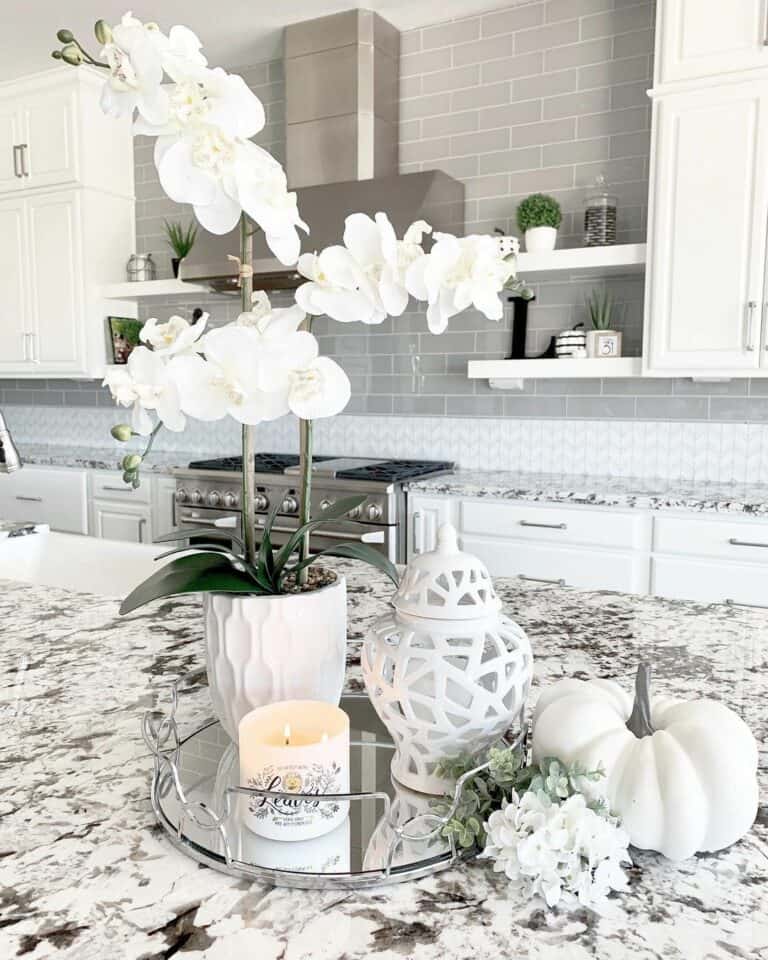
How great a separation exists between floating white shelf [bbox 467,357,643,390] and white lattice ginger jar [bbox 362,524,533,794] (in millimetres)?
2648

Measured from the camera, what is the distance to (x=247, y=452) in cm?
79

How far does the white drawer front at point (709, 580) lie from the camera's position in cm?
278

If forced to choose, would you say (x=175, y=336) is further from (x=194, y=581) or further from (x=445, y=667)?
(x=445, y=667)

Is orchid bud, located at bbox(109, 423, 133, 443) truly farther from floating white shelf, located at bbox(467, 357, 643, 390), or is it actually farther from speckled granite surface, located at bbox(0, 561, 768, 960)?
floating white shelf, located at bbox(467, 357, 643, 390)

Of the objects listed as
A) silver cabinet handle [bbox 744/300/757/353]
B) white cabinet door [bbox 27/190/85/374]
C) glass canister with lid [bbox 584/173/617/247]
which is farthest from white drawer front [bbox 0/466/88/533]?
silver cabinet handle [bbox 744/300/757/353]

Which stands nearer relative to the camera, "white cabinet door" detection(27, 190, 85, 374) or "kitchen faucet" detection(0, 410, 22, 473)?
"kitchen faucet" detection(0, 410, 22, 473)

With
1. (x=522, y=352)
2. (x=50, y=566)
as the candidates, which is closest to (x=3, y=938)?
(x=50, y=566)

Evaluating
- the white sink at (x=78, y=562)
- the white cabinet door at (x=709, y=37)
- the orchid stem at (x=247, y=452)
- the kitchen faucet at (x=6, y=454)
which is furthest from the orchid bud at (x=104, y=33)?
the white cabinet door at (x=709, y=37)

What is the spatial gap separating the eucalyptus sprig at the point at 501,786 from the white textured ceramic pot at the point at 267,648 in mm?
177

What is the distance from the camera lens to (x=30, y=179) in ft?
15.0

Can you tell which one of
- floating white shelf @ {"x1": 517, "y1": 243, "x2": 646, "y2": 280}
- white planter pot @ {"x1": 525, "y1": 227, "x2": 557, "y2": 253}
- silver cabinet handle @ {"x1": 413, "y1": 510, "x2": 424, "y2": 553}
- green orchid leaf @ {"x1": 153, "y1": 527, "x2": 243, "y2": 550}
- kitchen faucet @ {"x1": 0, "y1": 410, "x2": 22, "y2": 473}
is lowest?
silver cabinet handle @ {"x1": 413, "y1": 510, "x2": 424, "y2": 553}

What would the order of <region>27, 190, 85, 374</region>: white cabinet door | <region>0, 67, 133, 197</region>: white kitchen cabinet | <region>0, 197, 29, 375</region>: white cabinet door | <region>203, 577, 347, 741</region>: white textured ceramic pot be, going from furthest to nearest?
<region>0, 197, 29, 375</region>: white cabinet door → <region>27, 190, 85, 374</region>: white cabinet door → <region>0, 67, 133, 197</region>: white kitchen cabinet → <region>203, 577, 347, 741</region>: white textured ceramic pot

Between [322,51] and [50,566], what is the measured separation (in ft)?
9.40

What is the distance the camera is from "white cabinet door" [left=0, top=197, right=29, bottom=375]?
15.4 feet
